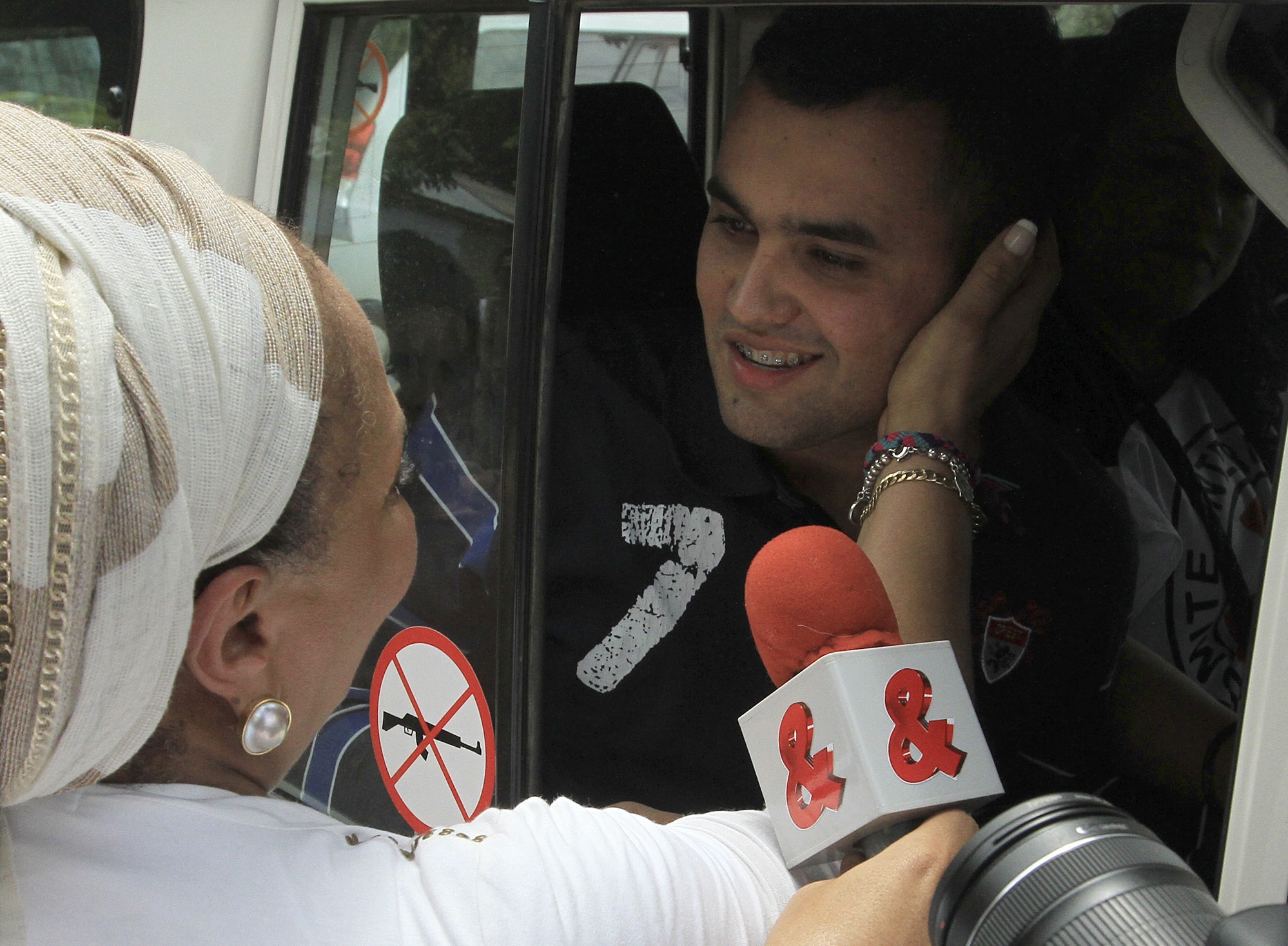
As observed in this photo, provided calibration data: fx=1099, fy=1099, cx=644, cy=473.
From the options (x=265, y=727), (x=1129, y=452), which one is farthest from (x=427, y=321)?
(x=1129, y=452)

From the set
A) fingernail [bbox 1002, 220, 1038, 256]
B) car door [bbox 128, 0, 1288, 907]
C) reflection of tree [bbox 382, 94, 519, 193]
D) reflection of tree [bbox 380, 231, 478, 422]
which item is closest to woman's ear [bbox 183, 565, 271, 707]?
car door [bbox 128, 0, 1288, 907]

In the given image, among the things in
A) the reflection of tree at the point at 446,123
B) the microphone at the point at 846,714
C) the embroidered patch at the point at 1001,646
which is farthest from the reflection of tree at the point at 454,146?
the embroidered patch at the point at 1001,646

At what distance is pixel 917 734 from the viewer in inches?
39.8

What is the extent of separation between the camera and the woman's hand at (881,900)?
0.88 meters

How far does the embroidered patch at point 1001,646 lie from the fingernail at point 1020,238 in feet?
2.25

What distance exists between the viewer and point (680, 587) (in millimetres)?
2053

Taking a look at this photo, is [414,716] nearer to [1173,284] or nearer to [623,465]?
[623,465]

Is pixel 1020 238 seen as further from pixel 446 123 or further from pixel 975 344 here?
pixel 446 123

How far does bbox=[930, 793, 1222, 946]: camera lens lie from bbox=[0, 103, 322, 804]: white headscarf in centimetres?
60

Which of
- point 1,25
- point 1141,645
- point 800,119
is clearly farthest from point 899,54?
point 1,25

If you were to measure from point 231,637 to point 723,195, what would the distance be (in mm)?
1373

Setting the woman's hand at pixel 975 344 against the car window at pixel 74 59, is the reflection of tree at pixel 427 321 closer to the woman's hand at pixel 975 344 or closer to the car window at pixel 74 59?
the car window at pixel 74 59

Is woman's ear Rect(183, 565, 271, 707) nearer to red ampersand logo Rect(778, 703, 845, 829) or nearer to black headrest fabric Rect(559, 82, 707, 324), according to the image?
red ampersand logo Rect(778, 703, 845, 829)

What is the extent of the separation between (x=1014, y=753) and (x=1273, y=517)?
1.13m
